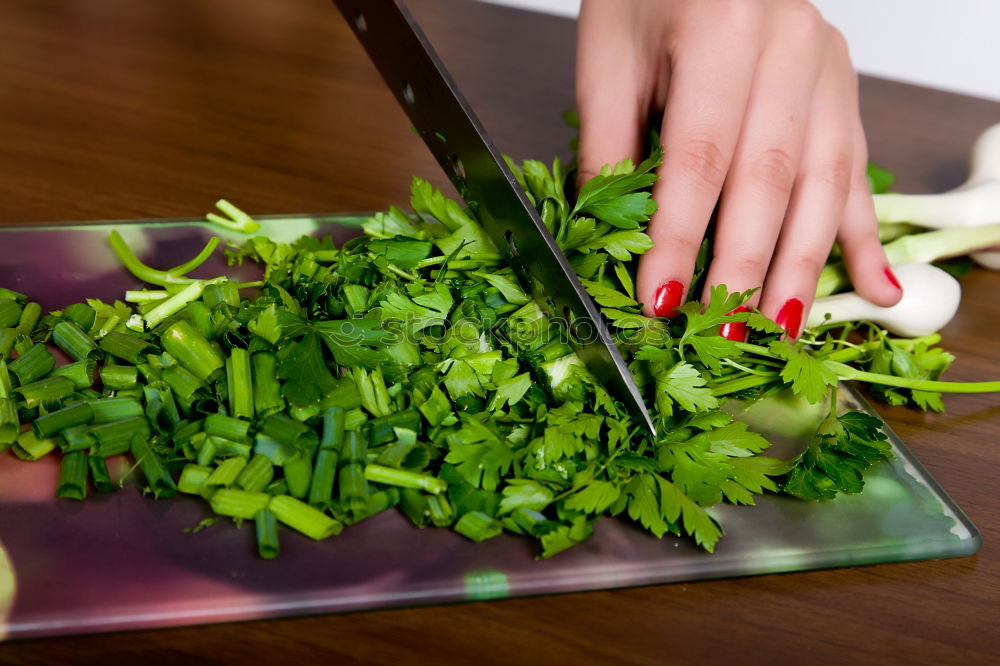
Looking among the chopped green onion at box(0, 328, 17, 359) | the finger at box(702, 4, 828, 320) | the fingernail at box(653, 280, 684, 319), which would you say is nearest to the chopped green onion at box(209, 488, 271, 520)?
the chopped green onion at box(0, 328, 17, 359)

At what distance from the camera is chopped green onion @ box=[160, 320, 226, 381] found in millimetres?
1225

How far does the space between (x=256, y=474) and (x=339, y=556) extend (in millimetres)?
148

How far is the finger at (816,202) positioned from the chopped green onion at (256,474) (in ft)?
2.91

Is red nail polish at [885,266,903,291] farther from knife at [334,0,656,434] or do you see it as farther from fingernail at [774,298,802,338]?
knife at [334,0,656,434]

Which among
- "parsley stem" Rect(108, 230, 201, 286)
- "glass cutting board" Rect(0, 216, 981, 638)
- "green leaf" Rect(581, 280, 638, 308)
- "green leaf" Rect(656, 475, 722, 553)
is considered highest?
"green leaf" Rect(581, 280, 638, 308)

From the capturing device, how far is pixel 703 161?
1.55 m

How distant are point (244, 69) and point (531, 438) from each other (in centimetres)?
157

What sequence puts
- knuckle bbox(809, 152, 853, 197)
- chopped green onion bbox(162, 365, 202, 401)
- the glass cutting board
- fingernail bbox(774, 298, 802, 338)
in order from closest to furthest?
the glass cutting board → chopped green onion bbox(162, 365, 202, 401) → fingernail bbox(774, 298, 802, 338) → knuckle bbox(809, 152, 853, 197)

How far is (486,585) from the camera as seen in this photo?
3.42 ft

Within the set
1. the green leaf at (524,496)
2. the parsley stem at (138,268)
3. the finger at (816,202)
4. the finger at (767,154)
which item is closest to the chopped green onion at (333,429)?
the green leaf at (524,496)

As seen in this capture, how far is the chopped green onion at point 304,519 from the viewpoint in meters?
1.06

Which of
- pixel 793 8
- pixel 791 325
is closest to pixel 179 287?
pixel 791 325

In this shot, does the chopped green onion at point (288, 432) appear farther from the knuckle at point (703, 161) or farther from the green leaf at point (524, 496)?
the knuckle at point (703, 161)

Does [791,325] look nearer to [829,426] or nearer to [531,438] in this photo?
[829,426]
